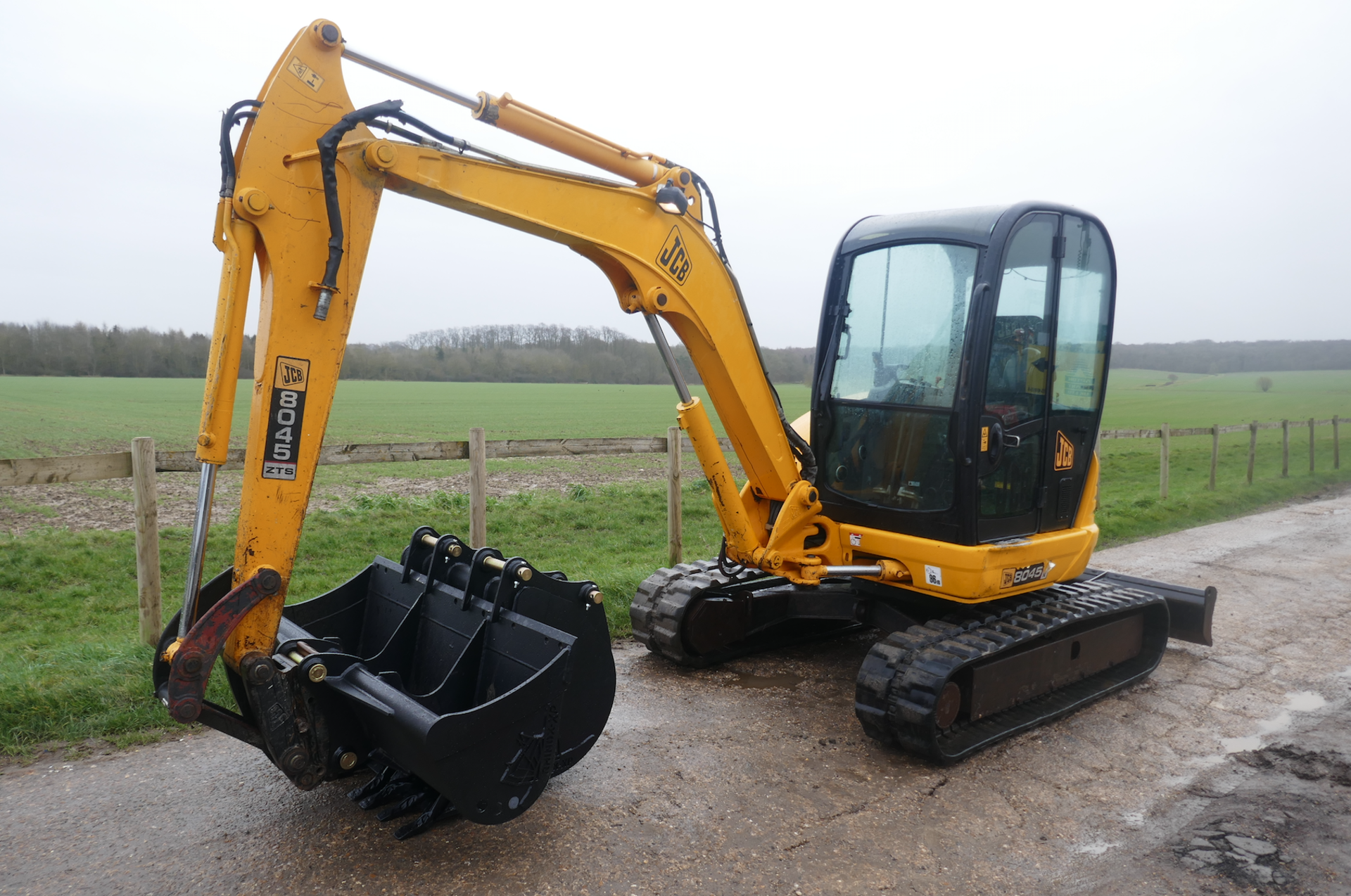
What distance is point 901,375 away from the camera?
16.7ft

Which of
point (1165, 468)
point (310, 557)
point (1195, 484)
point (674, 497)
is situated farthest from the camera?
point (1195, 484)

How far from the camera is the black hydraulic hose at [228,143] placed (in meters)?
3.27

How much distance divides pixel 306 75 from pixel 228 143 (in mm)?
390

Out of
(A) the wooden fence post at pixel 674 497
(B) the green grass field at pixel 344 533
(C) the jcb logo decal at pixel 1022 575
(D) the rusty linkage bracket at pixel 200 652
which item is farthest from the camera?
(A) the wooden fence post at pixel 674 497

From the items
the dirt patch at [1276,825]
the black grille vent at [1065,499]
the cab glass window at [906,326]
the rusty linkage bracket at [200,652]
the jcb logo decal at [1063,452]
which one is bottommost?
the dirt patch at [1276,825]

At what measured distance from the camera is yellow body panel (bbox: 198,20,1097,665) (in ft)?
10.7

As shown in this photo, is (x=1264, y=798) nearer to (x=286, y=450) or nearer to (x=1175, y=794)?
(x=1175, y=794)

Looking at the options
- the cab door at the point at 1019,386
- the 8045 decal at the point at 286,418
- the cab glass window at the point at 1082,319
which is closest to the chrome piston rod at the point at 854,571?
the cab door at the point at 1019,386

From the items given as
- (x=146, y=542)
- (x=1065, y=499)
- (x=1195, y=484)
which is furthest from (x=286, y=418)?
(x=1195, y=484)

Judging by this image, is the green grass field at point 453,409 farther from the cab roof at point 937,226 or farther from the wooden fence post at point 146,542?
the cab roof at point 937,226

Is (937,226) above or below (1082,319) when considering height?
above

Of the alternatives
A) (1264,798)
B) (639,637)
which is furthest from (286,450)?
(1264,798)

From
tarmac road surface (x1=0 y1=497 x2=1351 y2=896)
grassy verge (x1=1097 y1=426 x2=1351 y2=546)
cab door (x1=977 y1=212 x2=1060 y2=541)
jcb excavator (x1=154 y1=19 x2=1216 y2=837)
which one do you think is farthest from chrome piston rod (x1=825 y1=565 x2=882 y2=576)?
grassy verge (x1=1097 y1=426 x2=1351 y2=546)

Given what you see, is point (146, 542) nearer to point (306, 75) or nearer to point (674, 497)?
point (306, 75)
